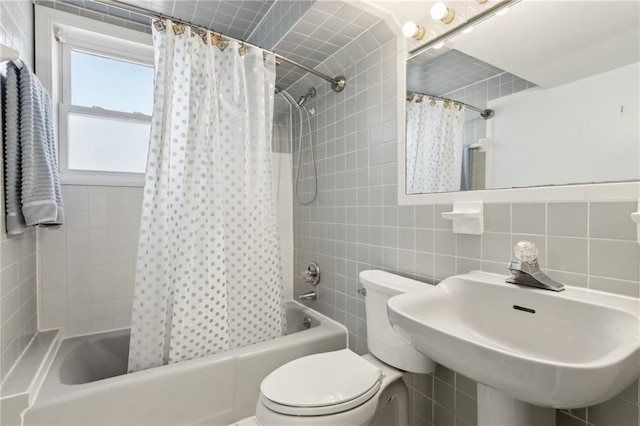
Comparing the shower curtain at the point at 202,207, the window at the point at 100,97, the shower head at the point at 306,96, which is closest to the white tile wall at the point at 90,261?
the window at the point at 100,97

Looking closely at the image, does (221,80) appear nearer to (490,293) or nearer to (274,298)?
(274,298)

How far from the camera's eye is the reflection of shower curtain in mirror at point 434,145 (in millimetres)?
1310

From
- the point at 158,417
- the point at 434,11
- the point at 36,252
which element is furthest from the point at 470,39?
the point at 36,252

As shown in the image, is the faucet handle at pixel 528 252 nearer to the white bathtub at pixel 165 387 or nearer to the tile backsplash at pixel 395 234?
the tile backsplash at pixel 395 234

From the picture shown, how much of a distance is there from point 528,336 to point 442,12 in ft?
4.15

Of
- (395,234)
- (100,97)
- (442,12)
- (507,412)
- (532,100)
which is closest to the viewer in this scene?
(507,412)

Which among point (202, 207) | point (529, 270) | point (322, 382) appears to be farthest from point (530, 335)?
point (202, 207)

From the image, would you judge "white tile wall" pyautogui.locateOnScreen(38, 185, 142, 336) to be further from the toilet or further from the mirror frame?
the mirror frame

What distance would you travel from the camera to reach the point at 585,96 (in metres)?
0.95

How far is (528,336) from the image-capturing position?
Result: 0.94 metres

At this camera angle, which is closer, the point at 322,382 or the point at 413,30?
the point at 322,382

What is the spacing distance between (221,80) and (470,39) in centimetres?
116

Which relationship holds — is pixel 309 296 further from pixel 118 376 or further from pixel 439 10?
pixel 439 10

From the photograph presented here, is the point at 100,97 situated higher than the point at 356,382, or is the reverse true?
the point at 100,97
